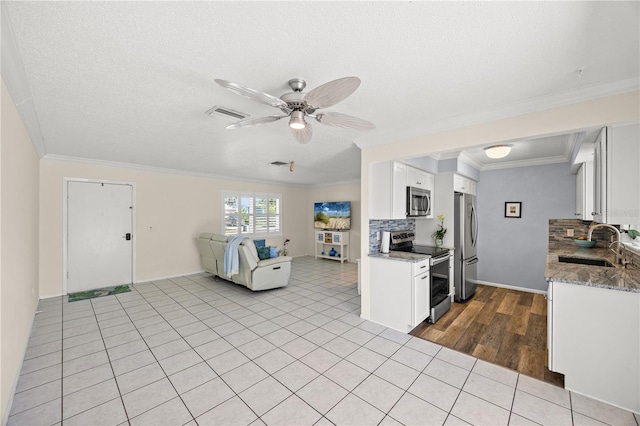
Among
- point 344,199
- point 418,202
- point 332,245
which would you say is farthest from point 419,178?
point 332,245

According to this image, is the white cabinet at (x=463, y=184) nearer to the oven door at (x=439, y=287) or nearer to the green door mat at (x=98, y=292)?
the oven door at (x=439, y=287)

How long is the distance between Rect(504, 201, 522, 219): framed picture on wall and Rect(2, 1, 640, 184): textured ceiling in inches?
121

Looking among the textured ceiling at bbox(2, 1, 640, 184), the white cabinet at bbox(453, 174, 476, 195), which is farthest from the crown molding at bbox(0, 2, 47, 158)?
the white cabinet at bbox(453, 174, 476, 195)

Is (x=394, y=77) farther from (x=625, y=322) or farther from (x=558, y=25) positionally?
(x=625, y=322)

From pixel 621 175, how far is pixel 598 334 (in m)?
1.20

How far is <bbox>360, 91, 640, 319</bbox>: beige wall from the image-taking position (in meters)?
2.01

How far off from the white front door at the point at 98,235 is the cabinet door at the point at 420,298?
5.29 m

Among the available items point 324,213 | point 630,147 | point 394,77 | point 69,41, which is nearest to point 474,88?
point 394,77

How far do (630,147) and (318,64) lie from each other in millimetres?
2364

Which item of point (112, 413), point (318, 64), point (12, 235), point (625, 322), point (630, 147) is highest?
point (318, 64)

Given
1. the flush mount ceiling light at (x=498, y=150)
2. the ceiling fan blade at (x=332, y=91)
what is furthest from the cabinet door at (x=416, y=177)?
the ceiling fan blade at (x=332, y=91)

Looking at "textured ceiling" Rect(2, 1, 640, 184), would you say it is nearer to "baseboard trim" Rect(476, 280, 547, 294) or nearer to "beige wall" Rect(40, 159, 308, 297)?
"beige wall" Rect(40, 159, 308, 297)

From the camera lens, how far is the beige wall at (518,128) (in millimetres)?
2006

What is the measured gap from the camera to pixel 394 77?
1.94m
